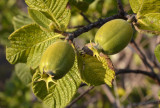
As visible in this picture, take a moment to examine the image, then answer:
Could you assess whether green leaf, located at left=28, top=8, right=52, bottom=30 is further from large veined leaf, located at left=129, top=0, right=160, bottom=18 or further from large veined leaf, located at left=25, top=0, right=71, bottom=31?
large veined leaf, located at left=129, top=0, right=160, bottom=18

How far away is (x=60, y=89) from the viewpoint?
0.97m

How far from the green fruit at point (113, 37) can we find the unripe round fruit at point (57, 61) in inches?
5.0

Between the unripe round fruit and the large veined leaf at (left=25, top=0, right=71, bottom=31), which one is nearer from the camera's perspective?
the unripe round fruit

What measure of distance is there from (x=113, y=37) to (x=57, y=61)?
0.22 metres

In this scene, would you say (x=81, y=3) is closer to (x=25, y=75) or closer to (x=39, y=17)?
(x=39, y=17)

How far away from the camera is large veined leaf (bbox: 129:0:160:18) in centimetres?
83

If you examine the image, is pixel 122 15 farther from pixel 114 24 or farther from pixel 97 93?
pixel 97 93

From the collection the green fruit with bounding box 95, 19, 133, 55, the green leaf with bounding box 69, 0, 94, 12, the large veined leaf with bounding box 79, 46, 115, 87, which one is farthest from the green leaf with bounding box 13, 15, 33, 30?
the green fruit with bounding box 95, 19, 133, 55

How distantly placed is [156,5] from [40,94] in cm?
66

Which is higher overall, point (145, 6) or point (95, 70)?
point (145, 6)

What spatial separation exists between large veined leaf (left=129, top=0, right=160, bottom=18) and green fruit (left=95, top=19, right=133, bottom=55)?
139 mm

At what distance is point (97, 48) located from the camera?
2.48 feet

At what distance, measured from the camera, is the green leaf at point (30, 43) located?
0.93 metres

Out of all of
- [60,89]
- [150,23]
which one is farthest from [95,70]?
[150,23]
